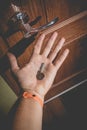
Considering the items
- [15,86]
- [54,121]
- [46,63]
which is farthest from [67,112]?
[46,63]

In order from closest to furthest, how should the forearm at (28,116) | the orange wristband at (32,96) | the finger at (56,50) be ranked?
1. the forearm at (28,116)
2. the orange wristband at (32,96)
3. the finger at (56,50)

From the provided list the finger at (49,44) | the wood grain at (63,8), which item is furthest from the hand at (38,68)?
the wood grain at (63,8)

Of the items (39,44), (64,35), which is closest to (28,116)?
(39,44)

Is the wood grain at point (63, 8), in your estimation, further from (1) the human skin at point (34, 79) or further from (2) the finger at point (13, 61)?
(2) the finger at point (13, 61)

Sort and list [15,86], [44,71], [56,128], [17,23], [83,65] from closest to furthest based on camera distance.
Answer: [17,23] → [44,71] → [15,86] → [83,65] → [56,128]

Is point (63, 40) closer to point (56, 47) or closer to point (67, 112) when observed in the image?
point (56, 47)

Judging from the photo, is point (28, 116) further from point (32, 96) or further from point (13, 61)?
point (13, 61)
